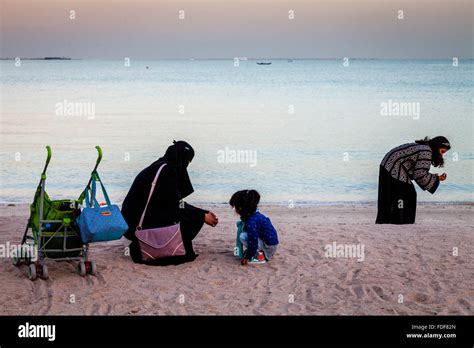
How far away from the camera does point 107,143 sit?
771 inches

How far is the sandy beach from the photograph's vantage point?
6.02 metres

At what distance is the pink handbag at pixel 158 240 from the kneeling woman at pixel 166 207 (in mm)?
59

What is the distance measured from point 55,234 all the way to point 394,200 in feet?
13.4

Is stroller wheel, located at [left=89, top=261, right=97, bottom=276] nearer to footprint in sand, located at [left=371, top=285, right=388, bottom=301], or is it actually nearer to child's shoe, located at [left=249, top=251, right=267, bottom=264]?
child's shoe, located at [left=249, top=251, right=267, bottom=264]

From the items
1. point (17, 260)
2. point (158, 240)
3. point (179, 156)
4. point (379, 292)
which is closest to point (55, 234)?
point (17, 260)

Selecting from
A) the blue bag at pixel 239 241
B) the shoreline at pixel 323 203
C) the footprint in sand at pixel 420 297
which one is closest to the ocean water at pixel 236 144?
the shoreline at pixel 323 203

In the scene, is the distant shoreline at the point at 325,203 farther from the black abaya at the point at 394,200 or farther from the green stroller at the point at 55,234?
the green stroller at the point at 55,234

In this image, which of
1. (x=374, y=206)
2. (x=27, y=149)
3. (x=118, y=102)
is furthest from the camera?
(x=118, y=102)

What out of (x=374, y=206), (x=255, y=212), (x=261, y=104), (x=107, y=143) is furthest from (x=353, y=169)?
(x=261, y=104)

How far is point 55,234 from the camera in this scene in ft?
21.4

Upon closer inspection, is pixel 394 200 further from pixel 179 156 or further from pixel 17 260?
pixel 17 260

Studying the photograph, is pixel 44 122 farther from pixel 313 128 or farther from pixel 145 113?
pixel 313 128
